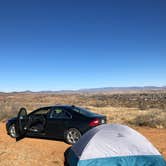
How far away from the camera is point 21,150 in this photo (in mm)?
9688

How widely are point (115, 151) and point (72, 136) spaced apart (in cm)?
402

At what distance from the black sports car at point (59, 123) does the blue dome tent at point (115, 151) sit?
2868 millimetres

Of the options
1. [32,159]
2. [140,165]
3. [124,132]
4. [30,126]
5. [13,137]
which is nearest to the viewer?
[140,165]

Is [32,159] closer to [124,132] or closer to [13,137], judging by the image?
[124,132]

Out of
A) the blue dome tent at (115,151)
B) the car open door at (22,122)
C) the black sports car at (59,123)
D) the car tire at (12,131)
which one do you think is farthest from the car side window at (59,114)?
the blue dome tent at (115,151)

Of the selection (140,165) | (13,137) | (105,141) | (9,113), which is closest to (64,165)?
(105,141)

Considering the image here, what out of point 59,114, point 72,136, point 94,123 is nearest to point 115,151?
point 94,123

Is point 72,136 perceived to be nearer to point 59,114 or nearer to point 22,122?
point 59,114

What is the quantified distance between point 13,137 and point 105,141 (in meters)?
6.72

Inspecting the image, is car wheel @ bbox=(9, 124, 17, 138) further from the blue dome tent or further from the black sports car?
the blue dome tent

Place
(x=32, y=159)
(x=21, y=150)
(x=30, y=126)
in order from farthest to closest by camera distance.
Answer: (x=30, y=126)
(x=21, y=150)
(x=32, y=159)

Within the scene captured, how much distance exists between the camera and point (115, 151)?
7.29 meters

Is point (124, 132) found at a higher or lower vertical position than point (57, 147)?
higher

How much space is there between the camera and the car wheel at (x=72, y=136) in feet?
36.0
